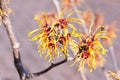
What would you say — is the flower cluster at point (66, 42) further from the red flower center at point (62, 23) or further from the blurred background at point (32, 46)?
the blurred background at point (32, 46)

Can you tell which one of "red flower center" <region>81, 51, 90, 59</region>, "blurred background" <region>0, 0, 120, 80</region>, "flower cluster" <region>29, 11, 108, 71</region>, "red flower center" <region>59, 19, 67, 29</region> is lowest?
"blurred background" <region>0, 0, 120, 80</region>

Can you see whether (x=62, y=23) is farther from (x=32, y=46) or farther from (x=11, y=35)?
(x=32, y=46)

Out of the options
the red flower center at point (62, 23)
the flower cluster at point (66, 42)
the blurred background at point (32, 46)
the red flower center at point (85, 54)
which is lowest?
the blurred background at point (32, 46)

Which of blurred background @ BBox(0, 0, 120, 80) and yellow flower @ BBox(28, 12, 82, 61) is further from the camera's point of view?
blurred background @ BBox(0, 0, 120, 80)

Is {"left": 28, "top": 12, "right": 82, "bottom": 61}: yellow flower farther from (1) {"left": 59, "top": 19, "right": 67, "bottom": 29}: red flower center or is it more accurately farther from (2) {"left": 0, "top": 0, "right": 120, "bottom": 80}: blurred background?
(2) {"left": 0, "top": 0, "right": 120, "bottom": 80}: blurred background

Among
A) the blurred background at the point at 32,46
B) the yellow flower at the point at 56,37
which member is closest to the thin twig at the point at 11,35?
the yellow flower at the point at 56,37

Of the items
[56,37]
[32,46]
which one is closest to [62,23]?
[56,37]

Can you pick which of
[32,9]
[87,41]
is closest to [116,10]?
[32,9]

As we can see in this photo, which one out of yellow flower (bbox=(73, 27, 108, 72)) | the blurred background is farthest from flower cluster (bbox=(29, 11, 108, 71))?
the blurred background
